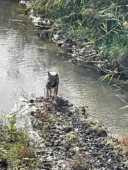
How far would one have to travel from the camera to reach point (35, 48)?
1501 centimetres

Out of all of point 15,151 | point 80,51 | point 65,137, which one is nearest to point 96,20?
point 80,51

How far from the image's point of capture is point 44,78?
1203 centimetres

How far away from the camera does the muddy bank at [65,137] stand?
675 cm

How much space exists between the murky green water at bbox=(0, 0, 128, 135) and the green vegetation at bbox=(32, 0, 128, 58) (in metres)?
1.02

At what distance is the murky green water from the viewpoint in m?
10.2

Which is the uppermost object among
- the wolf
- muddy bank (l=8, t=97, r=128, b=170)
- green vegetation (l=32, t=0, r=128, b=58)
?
green vegetation (l=32, t=0, r=128, b=58)

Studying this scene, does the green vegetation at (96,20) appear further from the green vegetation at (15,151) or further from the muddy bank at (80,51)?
the green vegetation at (15,151)

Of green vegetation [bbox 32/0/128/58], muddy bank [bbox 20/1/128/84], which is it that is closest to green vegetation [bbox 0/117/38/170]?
muddy bank [bbox 20/1/128/84]

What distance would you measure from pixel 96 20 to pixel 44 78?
3763 mm

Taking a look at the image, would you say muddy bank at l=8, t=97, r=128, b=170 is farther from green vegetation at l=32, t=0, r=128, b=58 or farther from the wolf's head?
green vegetation at l=32, t=0, r=128, b=58

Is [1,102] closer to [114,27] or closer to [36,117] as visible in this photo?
[36,117]

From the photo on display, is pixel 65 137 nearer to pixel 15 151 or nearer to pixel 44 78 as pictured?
pixel 15 151

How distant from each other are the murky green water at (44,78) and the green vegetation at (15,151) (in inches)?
82.0

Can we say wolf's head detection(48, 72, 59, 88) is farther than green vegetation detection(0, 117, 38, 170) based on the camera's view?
Yes
